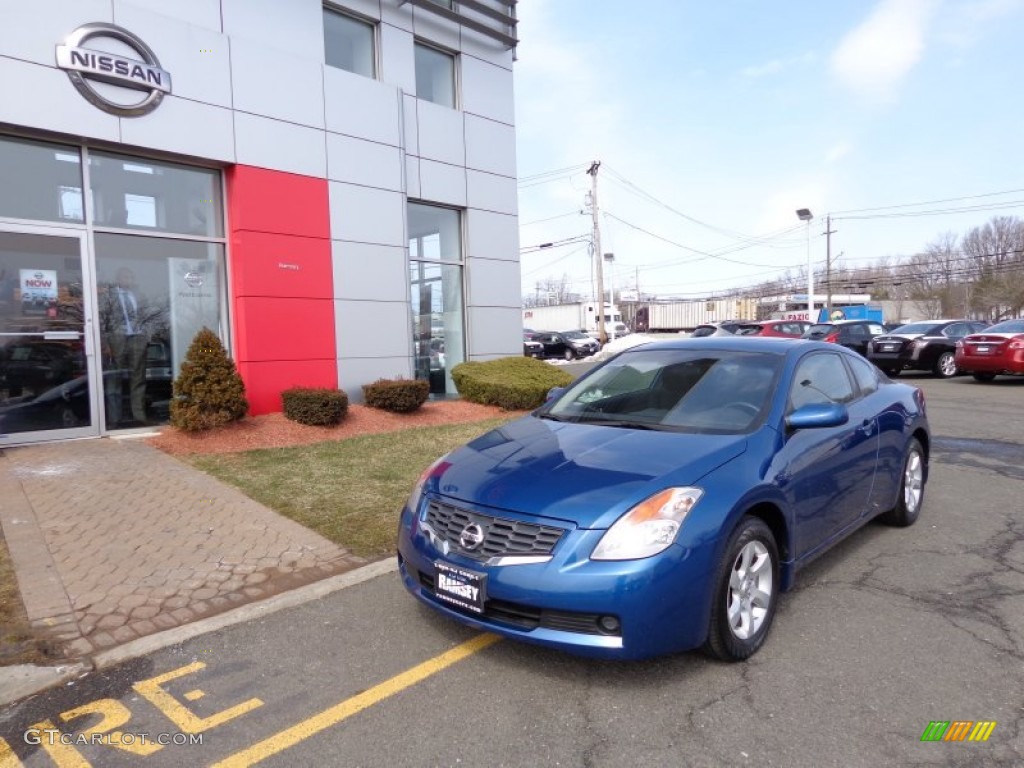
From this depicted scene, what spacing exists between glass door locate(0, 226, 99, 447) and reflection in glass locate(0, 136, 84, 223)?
0.26m

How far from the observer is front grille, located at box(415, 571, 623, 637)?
282cm

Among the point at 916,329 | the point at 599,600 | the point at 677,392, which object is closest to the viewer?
the point at 599,600

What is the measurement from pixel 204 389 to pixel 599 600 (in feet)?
22.6

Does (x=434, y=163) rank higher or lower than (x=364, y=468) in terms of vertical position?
higher

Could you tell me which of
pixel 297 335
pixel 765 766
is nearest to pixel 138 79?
pixel 297 335

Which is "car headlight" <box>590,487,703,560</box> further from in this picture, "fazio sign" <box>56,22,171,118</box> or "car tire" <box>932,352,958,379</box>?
"car tire" <box>932,352,958,379</box>

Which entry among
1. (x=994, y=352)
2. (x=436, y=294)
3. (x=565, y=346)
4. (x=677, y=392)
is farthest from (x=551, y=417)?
(x=565, y=346)

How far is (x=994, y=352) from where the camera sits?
619 inches

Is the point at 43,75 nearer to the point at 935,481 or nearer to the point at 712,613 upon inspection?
the point at 712,613

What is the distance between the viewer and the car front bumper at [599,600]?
9.09 ft

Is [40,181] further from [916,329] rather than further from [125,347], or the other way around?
[916,329]

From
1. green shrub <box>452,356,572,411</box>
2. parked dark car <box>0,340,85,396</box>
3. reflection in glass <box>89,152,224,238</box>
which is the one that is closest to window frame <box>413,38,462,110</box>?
reflection in glass <box>89,152,224,238</box>

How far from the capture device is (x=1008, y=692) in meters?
2.92

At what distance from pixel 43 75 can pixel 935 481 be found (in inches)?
429
